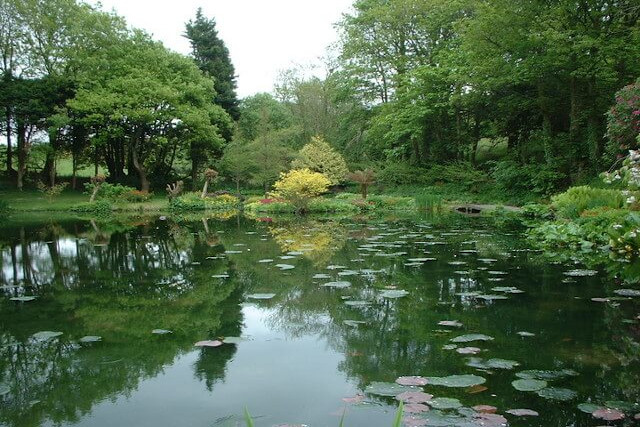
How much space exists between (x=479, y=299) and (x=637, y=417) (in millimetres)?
2563

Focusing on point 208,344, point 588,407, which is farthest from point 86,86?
point 588,407

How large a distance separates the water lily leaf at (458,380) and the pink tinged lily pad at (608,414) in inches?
24.0

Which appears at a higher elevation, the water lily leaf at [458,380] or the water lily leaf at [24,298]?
the water lily leaf at [24,298]

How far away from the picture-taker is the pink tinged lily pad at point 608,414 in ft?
7.89

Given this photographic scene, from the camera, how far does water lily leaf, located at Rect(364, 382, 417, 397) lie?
279 centimetres

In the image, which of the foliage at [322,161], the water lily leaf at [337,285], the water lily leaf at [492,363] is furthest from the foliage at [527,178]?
the water lily leaf at [492,363]

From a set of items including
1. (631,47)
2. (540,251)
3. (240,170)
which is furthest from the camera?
(240,170)

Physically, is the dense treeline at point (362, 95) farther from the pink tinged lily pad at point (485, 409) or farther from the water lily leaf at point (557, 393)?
the pink tinged lily pad at point (485, 409)

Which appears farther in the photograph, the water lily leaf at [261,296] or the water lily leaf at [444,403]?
the water lily leaf at [261,296]

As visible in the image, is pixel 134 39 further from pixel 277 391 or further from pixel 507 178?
pixel 277 391

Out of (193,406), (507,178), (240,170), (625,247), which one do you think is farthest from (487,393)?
(240,170)

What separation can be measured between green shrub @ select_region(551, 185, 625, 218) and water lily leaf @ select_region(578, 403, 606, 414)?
27.2ft

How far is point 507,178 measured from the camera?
65.4 ft

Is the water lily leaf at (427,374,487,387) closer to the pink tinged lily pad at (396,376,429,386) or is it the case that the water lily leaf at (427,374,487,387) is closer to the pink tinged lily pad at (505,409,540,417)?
the pink tinged lily pad at (396,376,429,386)
